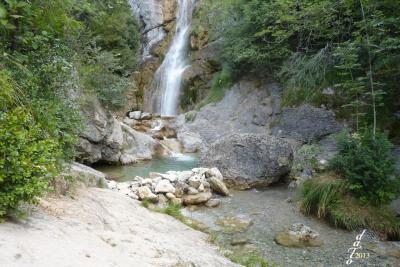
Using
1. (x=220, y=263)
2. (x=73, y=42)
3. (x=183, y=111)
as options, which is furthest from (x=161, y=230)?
(x=183, y=111)

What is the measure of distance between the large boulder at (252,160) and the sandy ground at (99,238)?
3.79 metres

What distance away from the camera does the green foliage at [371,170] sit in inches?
284

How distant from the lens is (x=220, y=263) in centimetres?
489

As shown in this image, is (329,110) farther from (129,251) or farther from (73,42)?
(129,251)

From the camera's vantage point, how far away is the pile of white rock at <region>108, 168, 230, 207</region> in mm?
8703

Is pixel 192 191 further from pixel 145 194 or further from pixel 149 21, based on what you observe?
pixel 149 21

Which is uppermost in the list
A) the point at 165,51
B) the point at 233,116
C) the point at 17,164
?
the point at 165,51

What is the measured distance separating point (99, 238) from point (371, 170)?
215 inches

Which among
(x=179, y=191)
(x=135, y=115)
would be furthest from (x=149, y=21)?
(x=179, y=191)

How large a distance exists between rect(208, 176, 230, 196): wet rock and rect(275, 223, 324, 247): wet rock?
2.65 meters

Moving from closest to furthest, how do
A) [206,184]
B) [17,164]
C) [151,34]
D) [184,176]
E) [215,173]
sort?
[17,164] < [206,184] < [184,176] < [215,173] < [151,34]

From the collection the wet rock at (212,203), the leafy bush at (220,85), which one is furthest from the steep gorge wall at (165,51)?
the wet rock at (212,203)

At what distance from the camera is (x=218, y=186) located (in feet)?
31.2

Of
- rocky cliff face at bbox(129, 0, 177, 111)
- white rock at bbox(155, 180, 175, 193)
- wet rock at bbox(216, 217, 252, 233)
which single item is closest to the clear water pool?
white rock at bbox(155, 180, 175, 193)
